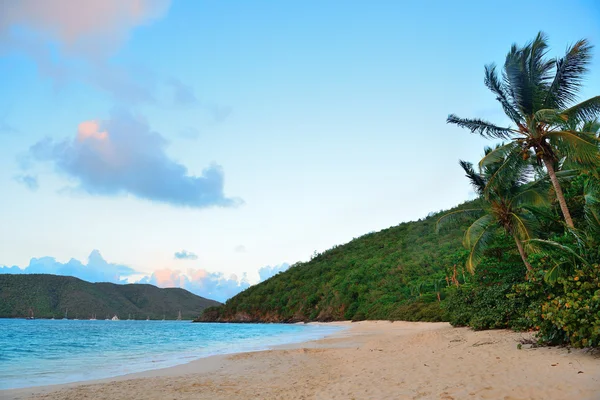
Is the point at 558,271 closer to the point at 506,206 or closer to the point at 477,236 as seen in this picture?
the point at 506,206

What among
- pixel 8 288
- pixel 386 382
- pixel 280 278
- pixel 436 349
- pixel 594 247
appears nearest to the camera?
pixel 386 382

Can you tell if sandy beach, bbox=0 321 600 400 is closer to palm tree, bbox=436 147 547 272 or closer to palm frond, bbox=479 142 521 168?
palm frond, bbox=479 142 521 168

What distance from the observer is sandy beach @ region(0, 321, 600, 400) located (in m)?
6.32

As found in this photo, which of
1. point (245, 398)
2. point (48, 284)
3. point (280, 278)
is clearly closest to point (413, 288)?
point (245, 398)

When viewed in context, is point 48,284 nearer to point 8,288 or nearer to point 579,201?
point 8,288

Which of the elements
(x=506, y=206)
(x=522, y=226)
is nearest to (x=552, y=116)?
(x=522, y=226)

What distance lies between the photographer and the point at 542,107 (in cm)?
1420

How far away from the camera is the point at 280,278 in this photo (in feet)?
282

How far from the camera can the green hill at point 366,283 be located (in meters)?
42.2

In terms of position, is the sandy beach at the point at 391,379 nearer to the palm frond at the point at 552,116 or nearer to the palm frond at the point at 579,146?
the palm frond at the point at 579,146

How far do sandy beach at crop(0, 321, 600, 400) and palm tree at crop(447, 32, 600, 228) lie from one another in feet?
20.2

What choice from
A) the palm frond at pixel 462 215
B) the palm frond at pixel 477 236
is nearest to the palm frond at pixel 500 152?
the palm frond at pixel 477 236

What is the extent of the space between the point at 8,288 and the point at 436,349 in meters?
113

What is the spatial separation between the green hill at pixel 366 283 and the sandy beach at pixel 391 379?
1531cm
